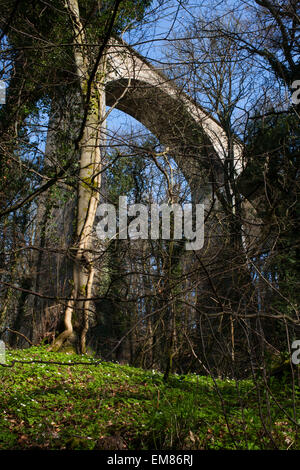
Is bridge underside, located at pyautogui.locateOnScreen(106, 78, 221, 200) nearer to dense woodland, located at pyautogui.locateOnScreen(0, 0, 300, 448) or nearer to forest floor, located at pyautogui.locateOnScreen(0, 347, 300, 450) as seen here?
dense woodland, located at pyautogui.locateOnScreen(0, 0, 300, 448)

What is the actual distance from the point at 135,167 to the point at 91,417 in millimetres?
8377

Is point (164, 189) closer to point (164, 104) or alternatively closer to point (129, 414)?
point (164, 104)

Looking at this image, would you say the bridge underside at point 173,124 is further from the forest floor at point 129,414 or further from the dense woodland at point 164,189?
the forest floor at point 129,414

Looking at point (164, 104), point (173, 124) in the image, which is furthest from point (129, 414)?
point (164, 104)

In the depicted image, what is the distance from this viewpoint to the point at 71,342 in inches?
238

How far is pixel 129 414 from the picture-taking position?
3314 mm

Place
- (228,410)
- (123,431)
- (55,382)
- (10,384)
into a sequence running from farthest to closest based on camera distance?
(55,382)
(10,384)
(228,410)
(123,431)

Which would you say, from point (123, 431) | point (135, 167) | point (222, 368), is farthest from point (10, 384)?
point (135, 167)

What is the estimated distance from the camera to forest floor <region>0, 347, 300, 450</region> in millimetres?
2609

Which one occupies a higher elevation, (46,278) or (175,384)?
(46,278)

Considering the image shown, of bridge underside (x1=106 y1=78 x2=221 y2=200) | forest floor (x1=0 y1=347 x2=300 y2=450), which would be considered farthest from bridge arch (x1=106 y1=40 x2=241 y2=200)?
forest floor (x1=0 y1=347 x2=300 y2=450)

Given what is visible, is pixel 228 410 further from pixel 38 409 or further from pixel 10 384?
pixel 10 384

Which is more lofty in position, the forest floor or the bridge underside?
the bridge underside

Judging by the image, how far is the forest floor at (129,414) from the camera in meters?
2.61
